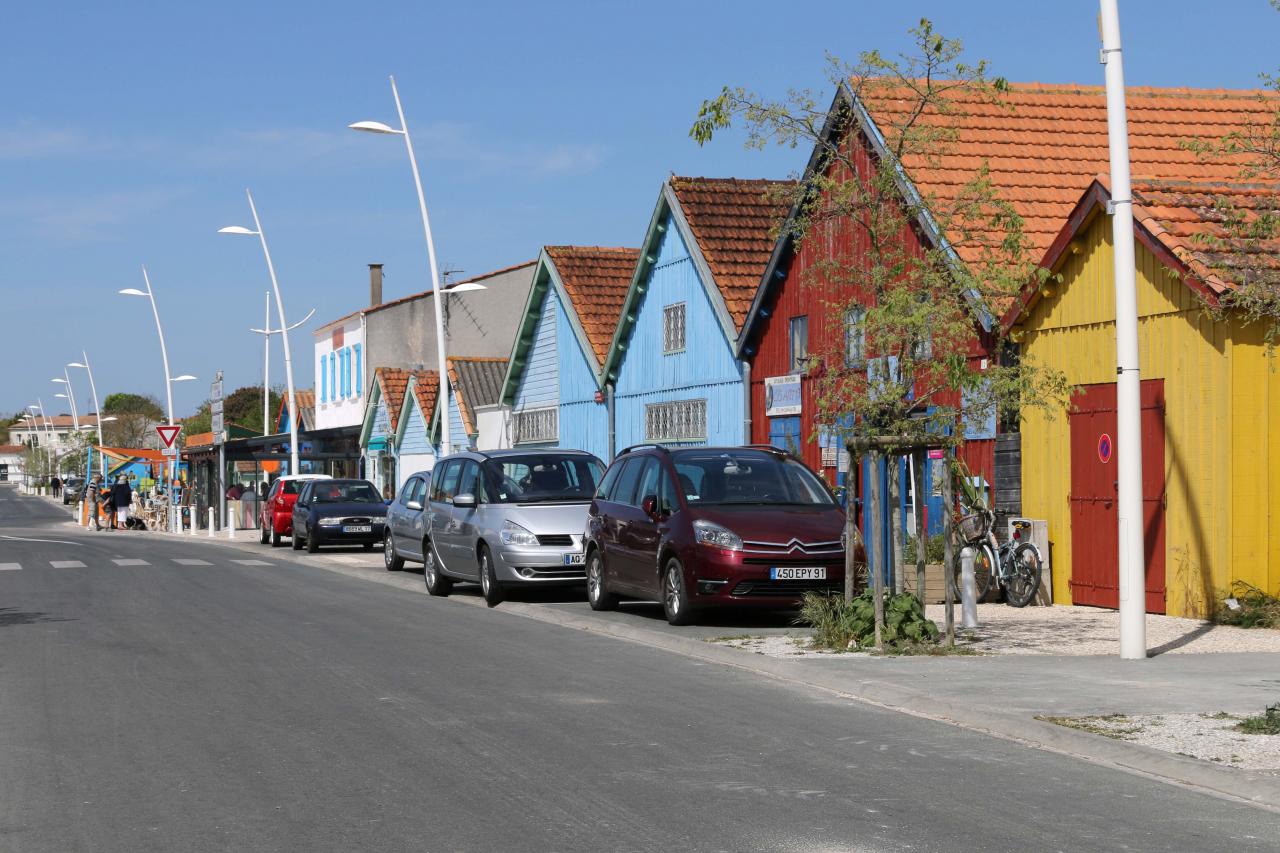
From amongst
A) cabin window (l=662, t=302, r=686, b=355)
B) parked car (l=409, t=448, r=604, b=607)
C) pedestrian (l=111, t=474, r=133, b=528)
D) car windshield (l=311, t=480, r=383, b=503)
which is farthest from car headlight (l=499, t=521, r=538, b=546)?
pedestrian (l=111, t=474, r=133, b=528)

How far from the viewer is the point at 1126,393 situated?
13.3 meters

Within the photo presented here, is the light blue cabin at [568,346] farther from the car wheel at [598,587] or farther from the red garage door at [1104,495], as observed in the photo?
the red garage door at [1104,495]

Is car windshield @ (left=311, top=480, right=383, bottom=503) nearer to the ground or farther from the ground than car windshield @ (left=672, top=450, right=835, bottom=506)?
nearer to the ground

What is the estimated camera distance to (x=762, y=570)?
55.0 feet

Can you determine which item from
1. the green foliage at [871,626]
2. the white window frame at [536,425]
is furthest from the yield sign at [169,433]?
the green foliage at [871,626]

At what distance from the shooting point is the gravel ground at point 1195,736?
8.78m

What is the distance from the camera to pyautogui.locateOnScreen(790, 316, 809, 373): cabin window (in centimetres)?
2762

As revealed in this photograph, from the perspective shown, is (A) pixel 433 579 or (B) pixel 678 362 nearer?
(A) pixel 433 579

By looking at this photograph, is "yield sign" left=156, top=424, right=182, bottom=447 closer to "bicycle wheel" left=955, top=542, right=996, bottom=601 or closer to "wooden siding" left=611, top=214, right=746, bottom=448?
"wooden siding" left=611, top=214, right=746, bottom=448

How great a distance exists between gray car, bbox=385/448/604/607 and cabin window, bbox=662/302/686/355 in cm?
922

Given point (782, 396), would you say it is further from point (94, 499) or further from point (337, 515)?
point (94, 499)

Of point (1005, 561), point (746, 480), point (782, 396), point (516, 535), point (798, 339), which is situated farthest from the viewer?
point (782, 396)

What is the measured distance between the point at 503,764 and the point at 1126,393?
21.2 feet

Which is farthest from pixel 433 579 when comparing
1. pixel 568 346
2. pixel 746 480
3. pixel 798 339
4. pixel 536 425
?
Answer: pixel 536 425
